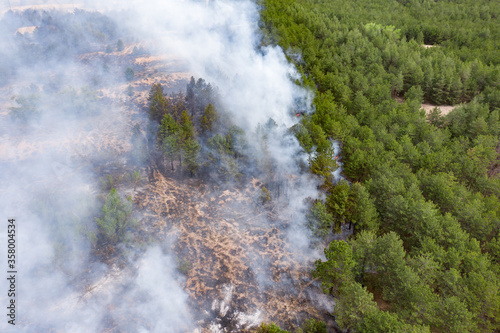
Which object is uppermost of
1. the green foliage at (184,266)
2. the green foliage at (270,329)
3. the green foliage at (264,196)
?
the green foliage at (264,196)

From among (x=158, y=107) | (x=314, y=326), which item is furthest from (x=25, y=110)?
(x=314, y=326)

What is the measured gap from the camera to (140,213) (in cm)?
3581

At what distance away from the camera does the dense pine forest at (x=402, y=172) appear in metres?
24.3

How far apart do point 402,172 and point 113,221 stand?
3338 centimetres

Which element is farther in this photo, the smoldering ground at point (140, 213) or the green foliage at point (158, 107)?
the green foliage at point (158, 107)

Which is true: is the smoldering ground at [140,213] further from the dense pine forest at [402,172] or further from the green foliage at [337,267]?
the dense pine forest at [402,172]

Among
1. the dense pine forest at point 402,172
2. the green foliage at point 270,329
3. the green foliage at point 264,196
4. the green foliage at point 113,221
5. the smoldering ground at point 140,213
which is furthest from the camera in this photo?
the green foliage at point 264,196

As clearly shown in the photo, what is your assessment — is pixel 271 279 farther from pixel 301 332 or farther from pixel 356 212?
pixel 356 212

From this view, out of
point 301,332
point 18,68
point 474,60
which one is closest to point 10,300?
point 301,332

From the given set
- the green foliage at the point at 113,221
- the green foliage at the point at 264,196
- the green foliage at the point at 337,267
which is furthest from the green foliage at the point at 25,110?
the green foliage at the point at 337,267

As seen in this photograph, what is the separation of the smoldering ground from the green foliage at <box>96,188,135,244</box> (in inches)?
71.9

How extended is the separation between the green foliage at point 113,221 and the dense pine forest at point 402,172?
60.8 ft

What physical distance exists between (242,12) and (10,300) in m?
64.3

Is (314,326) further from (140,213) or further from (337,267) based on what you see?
(140,213)
